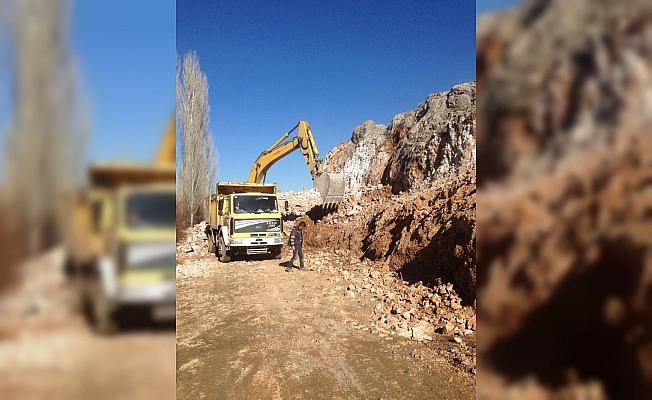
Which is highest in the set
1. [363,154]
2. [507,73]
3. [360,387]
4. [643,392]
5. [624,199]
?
[363,154]

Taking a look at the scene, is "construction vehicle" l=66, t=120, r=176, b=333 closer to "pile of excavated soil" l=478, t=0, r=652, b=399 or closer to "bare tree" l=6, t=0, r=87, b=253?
"bare tree" l=6, t=0, r=87, b=253

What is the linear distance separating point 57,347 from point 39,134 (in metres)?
0.32

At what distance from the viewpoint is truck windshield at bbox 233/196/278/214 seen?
6191 millimetres

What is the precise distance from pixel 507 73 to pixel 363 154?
12.6 m

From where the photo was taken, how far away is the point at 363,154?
1300 cm

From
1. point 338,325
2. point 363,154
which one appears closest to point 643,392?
point 338,325

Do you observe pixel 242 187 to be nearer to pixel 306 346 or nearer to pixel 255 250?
pixel 255 250

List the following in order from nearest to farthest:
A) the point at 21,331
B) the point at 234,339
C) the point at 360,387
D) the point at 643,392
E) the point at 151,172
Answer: the point at 643,392 → the point at 21,331 → the point at 151,172 → the point at 360,387 → the point at 234,339

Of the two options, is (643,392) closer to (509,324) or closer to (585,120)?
(509,324)

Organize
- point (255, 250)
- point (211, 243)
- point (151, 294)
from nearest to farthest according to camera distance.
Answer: point (151, 294)
point (255, 250)
point (211, 243)

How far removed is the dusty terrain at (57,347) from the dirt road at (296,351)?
7.52 ft

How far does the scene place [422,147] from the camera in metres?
9.36

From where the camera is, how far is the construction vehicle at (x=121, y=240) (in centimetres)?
61

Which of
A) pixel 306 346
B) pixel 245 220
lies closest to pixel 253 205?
pixel 245 220
